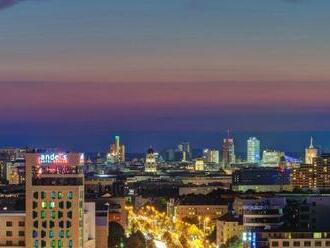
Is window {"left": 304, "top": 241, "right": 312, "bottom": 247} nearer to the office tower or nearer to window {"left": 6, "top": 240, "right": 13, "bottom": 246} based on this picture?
the office tower

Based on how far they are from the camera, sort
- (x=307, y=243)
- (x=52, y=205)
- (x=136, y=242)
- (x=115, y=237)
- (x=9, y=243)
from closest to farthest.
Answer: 1. (x=52, y=205)
2. (x=9, y=243)
3. (x=307, y=243)
4. (x=115, y=237)
5. (x=136, y=242)

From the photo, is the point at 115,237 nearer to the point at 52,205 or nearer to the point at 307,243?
the point at 307,243

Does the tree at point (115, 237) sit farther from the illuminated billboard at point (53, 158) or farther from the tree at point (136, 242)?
the illuminated billboard at point (53, 158)

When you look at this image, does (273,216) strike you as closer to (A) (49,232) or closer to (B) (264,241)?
(B) (264,241)

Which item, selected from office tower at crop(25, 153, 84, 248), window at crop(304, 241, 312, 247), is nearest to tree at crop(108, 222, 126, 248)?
window at crop(304, 241, 312, 247)

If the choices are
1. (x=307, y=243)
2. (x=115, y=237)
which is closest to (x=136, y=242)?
(x=115, y=237)

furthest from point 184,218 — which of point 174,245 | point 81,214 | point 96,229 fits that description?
point 81,214

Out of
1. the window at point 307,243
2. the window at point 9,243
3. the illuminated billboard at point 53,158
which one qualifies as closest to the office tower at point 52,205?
the illuminated billboard at point 53,158
